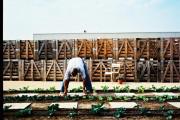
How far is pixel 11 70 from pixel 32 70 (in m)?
1.57

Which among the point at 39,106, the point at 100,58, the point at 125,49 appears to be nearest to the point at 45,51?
the point at 100,58

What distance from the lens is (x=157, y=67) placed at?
67.6 feet

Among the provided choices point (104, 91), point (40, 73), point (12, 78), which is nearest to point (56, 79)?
point (40, 73)

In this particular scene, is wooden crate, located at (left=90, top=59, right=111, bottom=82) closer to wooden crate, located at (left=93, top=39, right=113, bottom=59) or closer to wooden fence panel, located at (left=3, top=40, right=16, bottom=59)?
wooden crate, located at (left=93, top=39, right=113, bottom=59)

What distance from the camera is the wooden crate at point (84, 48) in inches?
845

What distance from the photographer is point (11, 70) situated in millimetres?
21656

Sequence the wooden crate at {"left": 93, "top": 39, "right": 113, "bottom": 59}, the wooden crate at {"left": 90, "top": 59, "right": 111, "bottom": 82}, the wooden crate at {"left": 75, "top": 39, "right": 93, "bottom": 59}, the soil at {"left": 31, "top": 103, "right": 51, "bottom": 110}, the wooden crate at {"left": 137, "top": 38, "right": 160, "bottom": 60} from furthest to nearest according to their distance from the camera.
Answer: the wooden crate at {"left": 75, "top": 39, "right": 93, "bottom": 59} < the wooden crate at {"left": 93, "top": 39, "right": 113, "bottom": 59} < the wooden crate at {"left": 137, "top": 38, "right": 160, "bottom": 60} < the wooden crate at {"left": 90, "top": 59, "right": 111, "bottom": 82} < the soil at {"left": 31, "top": 103, "right": 51, "bottom": 110}

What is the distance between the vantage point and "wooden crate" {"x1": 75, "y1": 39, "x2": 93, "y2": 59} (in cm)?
2147

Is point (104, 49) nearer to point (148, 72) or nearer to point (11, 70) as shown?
point (148, 72)

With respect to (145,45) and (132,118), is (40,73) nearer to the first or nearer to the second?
(145,45)

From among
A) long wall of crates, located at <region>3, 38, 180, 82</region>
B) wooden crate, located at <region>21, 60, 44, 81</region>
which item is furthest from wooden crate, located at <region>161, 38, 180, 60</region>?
wooden crate, located at <region>21, 60, 44, 81</region>

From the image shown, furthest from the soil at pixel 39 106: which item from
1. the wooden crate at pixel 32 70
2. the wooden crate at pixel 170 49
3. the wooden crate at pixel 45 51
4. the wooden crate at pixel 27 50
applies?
the wooden crate at pixel 170 49

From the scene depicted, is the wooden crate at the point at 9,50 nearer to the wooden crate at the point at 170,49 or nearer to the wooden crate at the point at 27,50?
the wooden crate at the point at 27,50

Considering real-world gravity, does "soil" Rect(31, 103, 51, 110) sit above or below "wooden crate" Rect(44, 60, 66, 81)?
below
